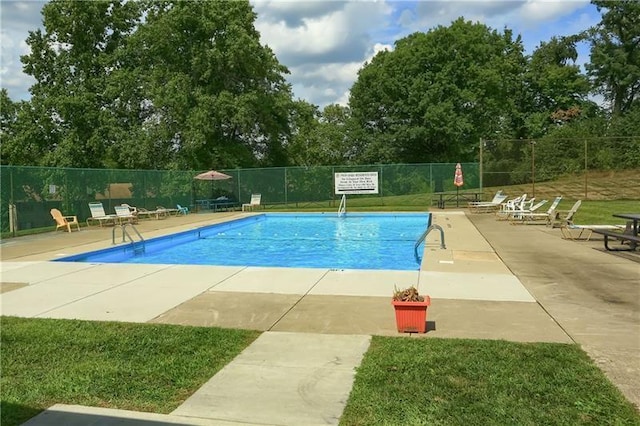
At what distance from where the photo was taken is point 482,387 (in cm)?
370

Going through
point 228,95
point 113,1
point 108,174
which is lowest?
point 108,174

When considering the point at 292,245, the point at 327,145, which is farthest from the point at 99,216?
the point at 327,145

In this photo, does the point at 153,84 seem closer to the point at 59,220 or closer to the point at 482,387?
the point at 59,220

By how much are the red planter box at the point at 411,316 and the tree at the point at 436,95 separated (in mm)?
34480

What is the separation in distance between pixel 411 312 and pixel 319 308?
1.48m

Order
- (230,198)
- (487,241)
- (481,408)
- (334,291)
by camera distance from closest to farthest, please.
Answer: (481,408) → (334,291) → (487,241) → (230,198)

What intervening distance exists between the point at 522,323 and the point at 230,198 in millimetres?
25039

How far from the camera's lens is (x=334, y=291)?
714 centimetres

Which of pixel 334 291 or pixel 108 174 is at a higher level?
pixel 108 174

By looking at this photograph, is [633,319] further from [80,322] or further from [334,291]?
[80,322]

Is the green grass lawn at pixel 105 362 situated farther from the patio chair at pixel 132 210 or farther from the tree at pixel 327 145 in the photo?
the tree at pixel 327 145

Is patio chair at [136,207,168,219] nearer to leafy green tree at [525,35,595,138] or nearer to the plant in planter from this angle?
the plant in planter


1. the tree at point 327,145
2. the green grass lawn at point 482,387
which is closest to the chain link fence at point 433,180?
the tree at point 327,145

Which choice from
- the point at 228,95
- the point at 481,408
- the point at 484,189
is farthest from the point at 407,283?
the point at 228,95
